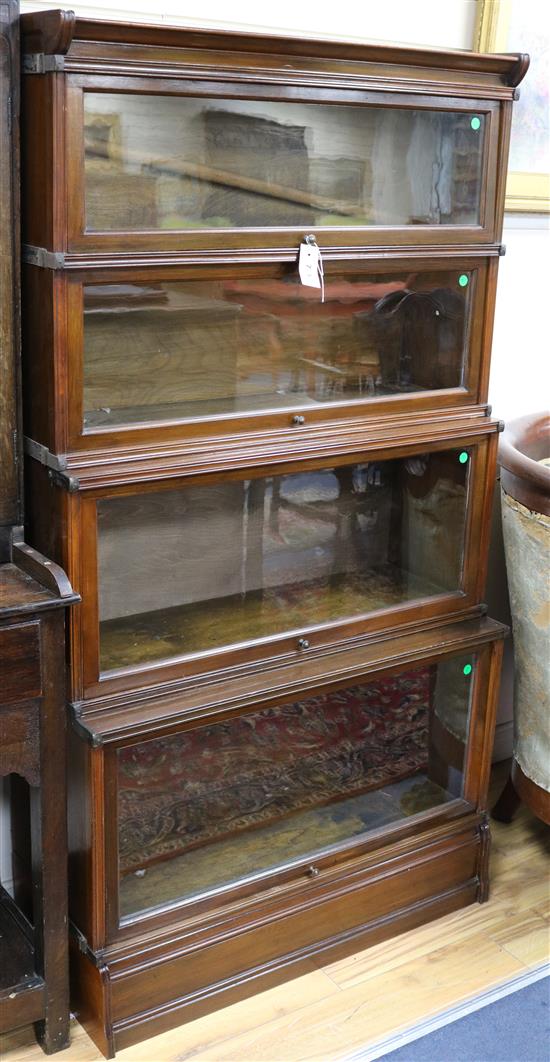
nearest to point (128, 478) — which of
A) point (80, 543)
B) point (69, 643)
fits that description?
point (80, 543)

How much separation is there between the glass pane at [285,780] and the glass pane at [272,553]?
0.17m

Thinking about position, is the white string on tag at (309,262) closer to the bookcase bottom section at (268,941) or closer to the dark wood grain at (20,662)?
the dark wood grain at (20,662)

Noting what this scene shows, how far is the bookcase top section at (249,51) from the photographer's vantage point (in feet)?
5.58

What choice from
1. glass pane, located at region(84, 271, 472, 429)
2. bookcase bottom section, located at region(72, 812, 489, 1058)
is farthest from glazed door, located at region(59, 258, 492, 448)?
bookcase bottom section, located at region(72, 812, 489, 1058)

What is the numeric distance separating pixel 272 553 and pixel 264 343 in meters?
0.42

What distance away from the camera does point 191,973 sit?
219 centimetres

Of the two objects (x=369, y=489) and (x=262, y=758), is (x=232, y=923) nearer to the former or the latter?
(x=262, y=758)

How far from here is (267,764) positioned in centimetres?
239

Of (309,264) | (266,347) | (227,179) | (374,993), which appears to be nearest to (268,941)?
(374,993)

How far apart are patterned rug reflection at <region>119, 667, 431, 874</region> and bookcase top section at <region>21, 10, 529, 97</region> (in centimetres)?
115

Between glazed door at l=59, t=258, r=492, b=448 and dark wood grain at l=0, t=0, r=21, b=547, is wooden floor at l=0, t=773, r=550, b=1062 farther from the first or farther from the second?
glazed door at l=59, t=258, r=492, b=448

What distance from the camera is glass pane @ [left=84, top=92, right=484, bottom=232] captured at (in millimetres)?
1833

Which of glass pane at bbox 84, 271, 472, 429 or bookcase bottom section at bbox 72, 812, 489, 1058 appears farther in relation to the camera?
bookcase bottom section at bbox 72, 812, 489, 1058

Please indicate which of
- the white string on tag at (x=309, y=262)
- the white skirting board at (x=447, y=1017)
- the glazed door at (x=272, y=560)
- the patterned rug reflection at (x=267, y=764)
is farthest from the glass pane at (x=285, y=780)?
the white string on tag at (x=309, y=262)
